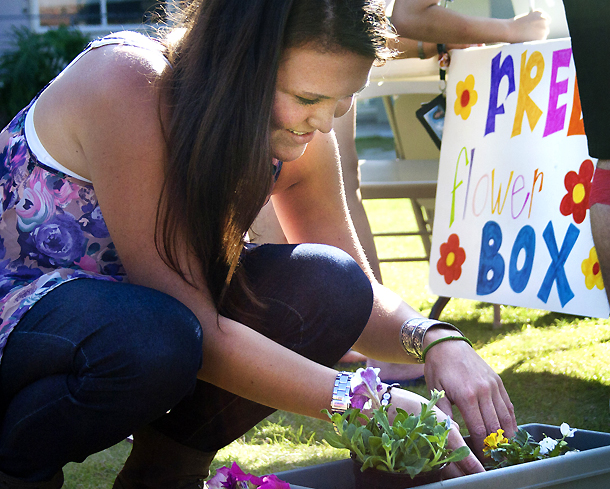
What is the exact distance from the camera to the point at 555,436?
121 cm

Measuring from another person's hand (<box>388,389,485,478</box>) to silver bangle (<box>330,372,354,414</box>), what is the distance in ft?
0.23

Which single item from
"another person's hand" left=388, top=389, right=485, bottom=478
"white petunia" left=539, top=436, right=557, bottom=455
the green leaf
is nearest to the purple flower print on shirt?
"another person's hand" left=388, top=389, right=485, bottom=478

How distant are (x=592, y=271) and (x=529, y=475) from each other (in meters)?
1.15

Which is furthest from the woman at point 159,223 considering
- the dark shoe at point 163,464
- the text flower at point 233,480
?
the dark shoe at point 163,464

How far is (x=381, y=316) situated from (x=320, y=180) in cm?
30

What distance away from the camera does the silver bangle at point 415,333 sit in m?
1.22

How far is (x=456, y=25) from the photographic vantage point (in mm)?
2223

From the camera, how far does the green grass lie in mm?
1679

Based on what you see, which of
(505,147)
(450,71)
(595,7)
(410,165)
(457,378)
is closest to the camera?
(457,378)

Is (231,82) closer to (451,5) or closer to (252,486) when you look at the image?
(252,486)

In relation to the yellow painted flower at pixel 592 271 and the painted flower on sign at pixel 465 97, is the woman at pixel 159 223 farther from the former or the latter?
the painted flower on sign at pixel 465 97

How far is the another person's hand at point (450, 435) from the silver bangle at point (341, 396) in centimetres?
7

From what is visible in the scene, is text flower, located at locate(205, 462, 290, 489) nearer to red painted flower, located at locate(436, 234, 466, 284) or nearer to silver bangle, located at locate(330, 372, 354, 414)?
silver bangle, located at locate(330, 372, 354, 414)

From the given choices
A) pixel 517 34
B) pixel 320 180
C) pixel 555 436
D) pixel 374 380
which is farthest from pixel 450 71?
pixel 374 380
